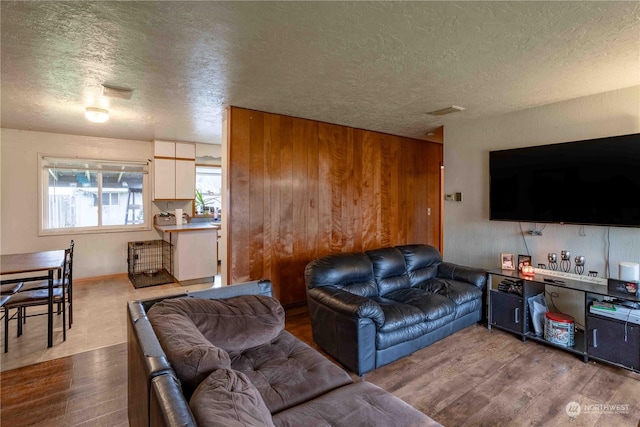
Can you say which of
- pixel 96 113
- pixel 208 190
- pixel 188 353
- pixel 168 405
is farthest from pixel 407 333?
pixel 208 190

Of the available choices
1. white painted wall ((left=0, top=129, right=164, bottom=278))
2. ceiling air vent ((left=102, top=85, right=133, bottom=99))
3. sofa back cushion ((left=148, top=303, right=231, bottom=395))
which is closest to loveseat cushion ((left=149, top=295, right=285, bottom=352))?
sofa back cushion ((left=148, top=303, right=231, bottom=395))

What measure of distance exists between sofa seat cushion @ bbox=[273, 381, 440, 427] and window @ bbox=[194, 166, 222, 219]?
18.8ft

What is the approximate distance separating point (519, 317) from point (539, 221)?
1.04 metres

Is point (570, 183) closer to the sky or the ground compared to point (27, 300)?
closer to the sky

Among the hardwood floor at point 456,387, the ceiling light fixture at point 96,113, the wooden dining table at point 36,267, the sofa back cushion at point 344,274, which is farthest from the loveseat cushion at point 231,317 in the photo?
the ceiling light fixture at point 96,113

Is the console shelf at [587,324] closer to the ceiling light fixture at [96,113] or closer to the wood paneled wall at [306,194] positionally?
the wood paneled wall at [306,194]

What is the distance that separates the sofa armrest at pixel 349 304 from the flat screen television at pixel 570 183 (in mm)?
2207

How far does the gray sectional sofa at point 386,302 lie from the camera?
7.99 feet

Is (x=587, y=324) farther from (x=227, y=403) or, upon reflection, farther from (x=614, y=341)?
(x=227, y=403)

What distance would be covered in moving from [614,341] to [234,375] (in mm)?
3116

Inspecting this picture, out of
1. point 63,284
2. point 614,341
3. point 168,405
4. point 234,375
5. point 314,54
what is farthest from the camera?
point 63,284

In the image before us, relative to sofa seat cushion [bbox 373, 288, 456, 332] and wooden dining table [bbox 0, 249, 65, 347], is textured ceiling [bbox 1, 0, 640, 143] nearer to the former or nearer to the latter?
wooden dining table [bbox 0, 249, 65, 347]

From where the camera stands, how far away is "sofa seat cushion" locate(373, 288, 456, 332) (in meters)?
2.56

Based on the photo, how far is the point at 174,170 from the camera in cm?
568
